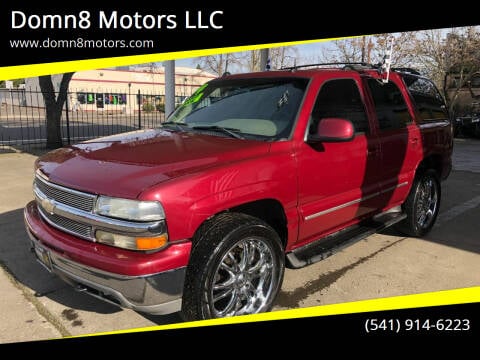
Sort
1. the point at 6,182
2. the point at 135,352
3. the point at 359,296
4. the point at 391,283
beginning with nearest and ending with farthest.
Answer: the point at 135,352 < the point at 359,296 < the point at 391,283 < the point at 6,182

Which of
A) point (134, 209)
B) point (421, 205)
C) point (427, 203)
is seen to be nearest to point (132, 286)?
point (134, 209)

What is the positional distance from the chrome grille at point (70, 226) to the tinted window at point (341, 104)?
1.92 meters

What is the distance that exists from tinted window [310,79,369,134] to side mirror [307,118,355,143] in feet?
0.54

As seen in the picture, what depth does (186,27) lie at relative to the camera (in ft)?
24.1

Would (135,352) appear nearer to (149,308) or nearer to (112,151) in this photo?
(149,308)

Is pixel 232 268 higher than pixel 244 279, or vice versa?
pixel 232 268

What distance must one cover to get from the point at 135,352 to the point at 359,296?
6.39ft

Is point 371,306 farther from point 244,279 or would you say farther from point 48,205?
point 48,205

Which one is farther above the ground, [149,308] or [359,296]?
[149,308]

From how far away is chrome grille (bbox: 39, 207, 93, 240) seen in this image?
9.39ft

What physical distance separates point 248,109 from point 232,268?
1.48 m

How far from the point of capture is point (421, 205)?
5.40m

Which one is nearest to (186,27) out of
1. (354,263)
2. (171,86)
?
(171,86)

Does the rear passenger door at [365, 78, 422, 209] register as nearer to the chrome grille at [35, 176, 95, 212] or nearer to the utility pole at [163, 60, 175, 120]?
the chrome grille at [35, 176, 95, 212]
